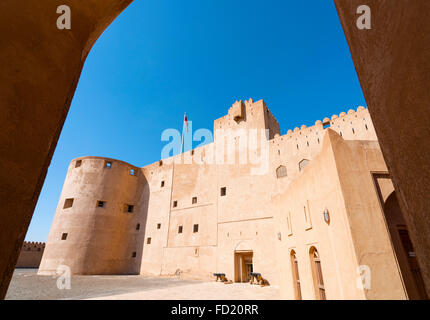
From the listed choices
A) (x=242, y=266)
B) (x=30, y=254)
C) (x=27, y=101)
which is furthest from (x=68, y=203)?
(x=27, y=101)

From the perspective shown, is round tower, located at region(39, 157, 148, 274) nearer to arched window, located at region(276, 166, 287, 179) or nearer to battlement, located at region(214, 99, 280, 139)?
battlement, located at region(214, 99, 280, 139)

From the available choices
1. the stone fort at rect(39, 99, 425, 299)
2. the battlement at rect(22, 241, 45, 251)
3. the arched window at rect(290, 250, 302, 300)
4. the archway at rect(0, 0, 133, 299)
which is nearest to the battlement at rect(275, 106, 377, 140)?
the stone fort at rect(39, 99, 425, 299)

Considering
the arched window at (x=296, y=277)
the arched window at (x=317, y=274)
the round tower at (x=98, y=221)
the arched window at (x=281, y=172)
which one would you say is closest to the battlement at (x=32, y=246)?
the round tower at (x=98, y=221)

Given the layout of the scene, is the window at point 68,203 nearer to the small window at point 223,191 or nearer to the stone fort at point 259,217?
the stone fort at point 259,217

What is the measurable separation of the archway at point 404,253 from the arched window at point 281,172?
475 inches

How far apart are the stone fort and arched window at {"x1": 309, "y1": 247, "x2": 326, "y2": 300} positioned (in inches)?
1.0

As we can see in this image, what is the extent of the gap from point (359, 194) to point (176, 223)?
19177 mm

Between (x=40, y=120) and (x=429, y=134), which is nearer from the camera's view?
(x=429, y=134)

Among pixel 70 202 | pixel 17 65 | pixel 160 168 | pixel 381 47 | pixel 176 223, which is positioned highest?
pixel 160 168

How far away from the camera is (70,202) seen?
22953 mm

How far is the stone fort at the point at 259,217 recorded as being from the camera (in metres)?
3.78

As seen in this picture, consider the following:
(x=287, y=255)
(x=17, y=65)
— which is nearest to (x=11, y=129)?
(x=17, y=65)

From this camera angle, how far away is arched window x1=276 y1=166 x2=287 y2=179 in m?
16.0
